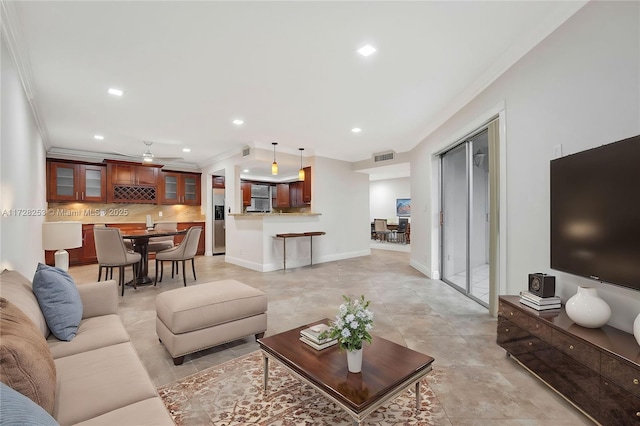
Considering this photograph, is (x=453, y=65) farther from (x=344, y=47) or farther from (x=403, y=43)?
(x=344, y=47)

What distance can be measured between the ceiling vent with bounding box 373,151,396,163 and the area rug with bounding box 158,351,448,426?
5391mm

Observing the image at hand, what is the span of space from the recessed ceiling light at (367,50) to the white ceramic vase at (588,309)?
93.7 inches

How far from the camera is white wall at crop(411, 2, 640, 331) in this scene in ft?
5.82

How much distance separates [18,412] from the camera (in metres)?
0.64

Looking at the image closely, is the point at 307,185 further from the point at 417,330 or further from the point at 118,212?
the point at 118,212

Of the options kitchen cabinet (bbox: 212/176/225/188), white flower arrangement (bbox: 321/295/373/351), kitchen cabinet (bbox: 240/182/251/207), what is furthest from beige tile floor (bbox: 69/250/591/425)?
Answer: kitchen cabinet (bbox: 240/182/251/207)

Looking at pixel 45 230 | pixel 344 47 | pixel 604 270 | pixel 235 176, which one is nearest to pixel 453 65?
pixel 344 47

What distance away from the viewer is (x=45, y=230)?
3.21 metres

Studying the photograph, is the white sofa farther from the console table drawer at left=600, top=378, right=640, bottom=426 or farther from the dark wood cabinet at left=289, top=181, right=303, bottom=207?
the dark wood cabinet at left=289, top=181, right=303, bottom=207

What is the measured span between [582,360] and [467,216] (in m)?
2.68

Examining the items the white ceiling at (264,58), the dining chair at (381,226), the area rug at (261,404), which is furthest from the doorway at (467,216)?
the dining chair at (381,226)

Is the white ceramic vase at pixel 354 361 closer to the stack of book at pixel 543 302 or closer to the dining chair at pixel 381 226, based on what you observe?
the stack of book at pixel 543 302

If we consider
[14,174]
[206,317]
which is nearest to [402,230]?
[206,317]

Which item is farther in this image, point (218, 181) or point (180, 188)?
point (218, 181)
